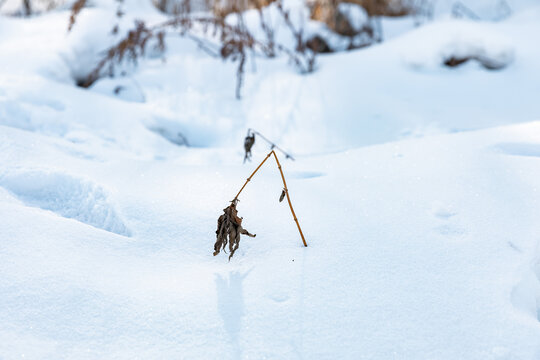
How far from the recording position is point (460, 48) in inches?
101

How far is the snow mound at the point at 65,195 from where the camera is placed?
3.29 ft

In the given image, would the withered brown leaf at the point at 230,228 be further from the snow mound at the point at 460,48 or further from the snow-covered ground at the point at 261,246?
the snow mound at the point at 460,48

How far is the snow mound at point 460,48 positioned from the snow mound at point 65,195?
2.21 metres

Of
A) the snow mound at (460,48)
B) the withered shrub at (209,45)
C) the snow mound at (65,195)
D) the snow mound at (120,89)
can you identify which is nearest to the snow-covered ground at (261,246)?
the snow mound at (65,195)

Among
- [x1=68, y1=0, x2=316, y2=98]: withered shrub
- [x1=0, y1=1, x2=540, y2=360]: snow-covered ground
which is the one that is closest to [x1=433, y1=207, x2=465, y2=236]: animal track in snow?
[x1=0, y1=1, x2=540, y2=360]: snow-covered ground

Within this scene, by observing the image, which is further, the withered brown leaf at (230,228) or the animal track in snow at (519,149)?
the animal track in snow at (519,149)

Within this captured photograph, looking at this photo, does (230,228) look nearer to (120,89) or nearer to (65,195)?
(65,195)

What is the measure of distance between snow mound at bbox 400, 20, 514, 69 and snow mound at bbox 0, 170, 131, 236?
221 centimetres

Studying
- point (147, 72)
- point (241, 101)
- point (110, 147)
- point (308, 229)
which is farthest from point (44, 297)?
point (147, 72)

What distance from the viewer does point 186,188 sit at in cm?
110

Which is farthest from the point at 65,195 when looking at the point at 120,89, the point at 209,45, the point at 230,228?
the point at 209,45

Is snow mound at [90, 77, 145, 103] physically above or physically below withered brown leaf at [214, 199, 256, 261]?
below

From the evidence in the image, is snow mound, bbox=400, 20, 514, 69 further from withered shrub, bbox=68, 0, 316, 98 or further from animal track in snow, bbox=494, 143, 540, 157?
animal track in snow, bbox=494, 143, 540, 157

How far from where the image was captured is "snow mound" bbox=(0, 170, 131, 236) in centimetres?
100
